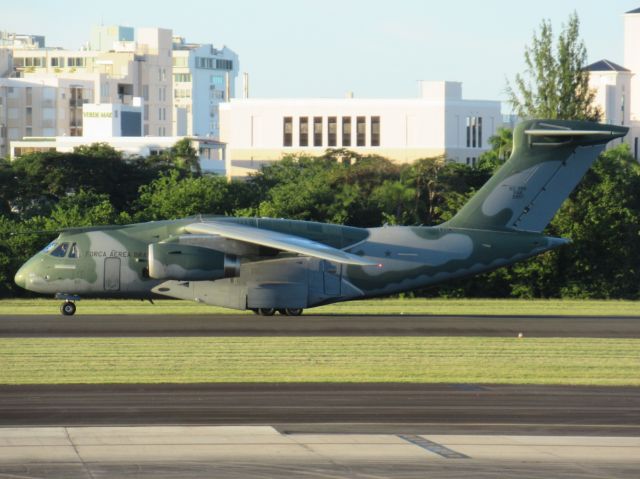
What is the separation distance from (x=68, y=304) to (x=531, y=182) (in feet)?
48.1

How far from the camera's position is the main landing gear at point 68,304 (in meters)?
40.5

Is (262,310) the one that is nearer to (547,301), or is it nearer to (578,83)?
(547,301)

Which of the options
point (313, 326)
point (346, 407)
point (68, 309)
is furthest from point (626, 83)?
point (346, 407)

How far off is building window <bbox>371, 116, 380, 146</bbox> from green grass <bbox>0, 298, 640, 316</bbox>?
97.1 m

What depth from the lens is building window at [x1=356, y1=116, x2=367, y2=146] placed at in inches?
5832

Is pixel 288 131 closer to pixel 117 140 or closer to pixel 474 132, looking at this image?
pixel 474 132

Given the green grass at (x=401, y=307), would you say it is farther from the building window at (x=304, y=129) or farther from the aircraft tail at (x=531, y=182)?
the building window at (x=304, y=129)

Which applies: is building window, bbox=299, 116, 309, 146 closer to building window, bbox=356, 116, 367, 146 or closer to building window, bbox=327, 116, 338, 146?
building window, bbox=327, 116, 338, 146

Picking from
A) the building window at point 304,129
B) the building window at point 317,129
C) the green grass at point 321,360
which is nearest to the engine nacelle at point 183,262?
the green grass at point 321,360

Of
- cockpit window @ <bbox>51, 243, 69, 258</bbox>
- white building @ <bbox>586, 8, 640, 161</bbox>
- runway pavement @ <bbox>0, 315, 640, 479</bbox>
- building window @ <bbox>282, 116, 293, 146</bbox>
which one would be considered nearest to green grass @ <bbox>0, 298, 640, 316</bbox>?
cockpit window @ <bbox>51, 243, 69, 258</bbox>

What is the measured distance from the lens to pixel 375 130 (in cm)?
14875

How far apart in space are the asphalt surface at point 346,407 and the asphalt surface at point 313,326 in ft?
34.1

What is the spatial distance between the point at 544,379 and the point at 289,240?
13966 millimetres

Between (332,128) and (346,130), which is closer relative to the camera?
(332,128)
